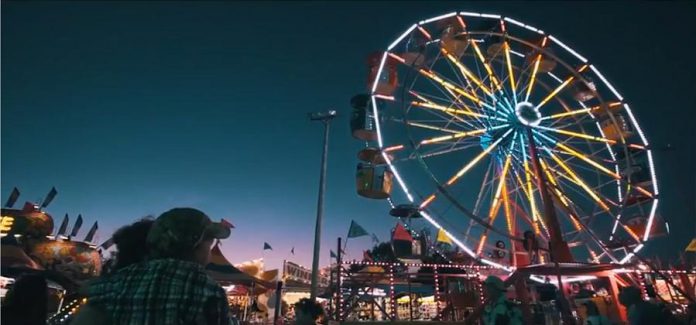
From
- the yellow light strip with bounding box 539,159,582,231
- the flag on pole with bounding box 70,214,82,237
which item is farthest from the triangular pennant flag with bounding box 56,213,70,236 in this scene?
the yellow light strip with bounding box 539,159,582,231

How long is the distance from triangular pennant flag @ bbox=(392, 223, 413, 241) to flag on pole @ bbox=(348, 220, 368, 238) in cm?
127

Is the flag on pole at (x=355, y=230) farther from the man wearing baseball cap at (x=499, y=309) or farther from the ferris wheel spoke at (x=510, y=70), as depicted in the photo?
the man wearing baseball cap at (x=499, y=309)

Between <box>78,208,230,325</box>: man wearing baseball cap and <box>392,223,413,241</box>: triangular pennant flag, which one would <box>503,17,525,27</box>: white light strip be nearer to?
<box>392,223,413,241</box>: triangular pennant flag

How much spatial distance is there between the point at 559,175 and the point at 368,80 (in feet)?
28.6

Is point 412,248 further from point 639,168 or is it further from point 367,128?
point 639,168

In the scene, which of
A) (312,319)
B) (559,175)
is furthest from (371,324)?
(559,175)

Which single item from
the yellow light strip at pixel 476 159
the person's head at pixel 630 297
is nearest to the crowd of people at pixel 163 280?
the person's head at pixel 630 297

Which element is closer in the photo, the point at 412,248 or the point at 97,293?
the point at 97,293

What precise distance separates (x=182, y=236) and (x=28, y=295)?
1698 millimetres

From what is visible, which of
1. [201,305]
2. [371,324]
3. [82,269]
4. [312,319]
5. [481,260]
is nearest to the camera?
[201,305]

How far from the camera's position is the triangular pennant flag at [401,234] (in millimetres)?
15995

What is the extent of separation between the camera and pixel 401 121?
14.3 m

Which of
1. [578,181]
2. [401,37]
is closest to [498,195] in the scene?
[578,181]

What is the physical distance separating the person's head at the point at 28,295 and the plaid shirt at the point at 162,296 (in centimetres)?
141
